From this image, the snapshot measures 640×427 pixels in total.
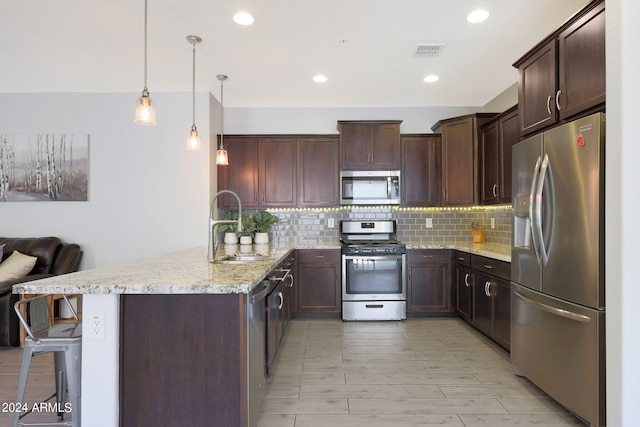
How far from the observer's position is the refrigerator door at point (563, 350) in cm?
194

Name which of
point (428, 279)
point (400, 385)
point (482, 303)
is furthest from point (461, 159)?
point (400, 385)

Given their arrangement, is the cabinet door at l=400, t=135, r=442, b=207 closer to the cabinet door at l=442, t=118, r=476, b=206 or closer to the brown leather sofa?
the cabinet door at l=442, t=118, r=476, b=206

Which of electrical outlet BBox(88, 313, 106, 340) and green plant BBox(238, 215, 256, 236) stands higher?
green plant BBox(238, 215, 256, 236)

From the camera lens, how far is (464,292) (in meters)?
4.15

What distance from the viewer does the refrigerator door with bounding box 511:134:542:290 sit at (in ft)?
7.97

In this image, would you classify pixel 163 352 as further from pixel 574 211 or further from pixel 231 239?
pixel 231 239

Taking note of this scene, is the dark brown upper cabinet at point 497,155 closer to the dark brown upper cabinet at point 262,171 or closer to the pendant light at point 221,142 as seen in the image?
the dark brown upper cabinet at point 262,171

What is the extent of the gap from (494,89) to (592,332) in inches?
128

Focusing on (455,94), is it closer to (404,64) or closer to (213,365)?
(404,64)

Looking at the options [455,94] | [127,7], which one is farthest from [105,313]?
[455,94]

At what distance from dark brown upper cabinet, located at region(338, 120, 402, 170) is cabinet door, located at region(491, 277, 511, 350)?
1899 mm

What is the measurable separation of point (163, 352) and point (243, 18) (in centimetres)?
237

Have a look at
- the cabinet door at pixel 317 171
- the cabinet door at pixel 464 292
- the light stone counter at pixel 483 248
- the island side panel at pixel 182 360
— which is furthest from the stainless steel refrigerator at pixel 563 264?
the cabinet door at pixel 317 171

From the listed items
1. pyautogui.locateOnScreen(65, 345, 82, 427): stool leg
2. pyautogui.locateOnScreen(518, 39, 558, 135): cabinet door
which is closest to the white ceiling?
pyautogui.locateOnScreen(518, 39, 558, 135): cabinet door
